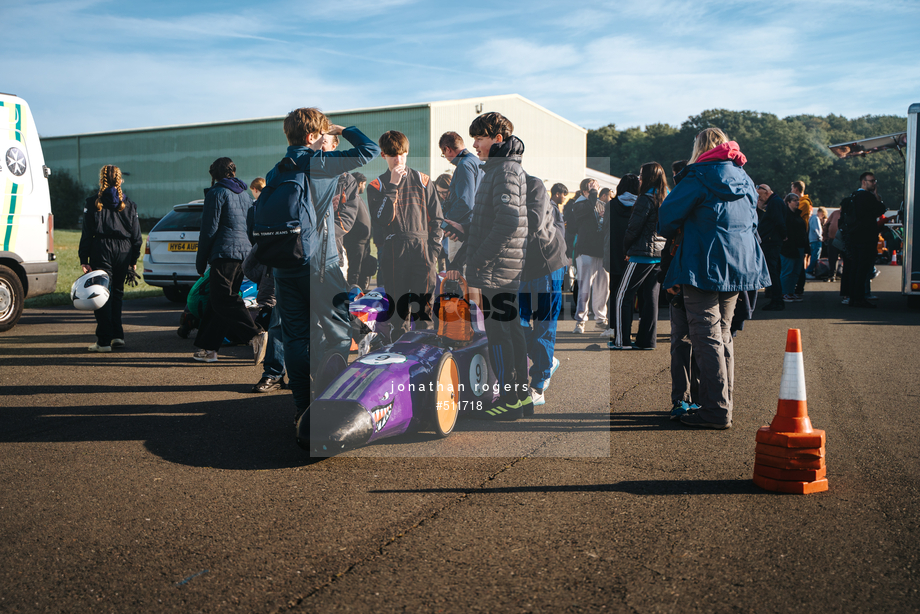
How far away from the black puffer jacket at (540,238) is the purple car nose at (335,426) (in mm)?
1709

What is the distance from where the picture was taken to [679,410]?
15.8ft

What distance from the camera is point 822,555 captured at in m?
2.76

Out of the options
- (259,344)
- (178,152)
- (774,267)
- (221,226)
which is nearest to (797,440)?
(259,344)

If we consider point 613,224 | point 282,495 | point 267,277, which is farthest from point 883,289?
point 282,495

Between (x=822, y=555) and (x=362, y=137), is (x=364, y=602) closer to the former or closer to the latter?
(x=822, y=555)

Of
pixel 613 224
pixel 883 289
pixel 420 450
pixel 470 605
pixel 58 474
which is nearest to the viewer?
pixel 470 605

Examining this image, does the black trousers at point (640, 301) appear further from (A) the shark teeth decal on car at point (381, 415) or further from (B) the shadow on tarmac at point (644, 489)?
(A) the shark teeth decal on car at point (381, 415)

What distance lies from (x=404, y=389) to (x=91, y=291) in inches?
174

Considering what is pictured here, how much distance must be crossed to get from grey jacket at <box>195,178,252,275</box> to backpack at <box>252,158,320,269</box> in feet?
7.43

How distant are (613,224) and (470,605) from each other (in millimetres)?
6178

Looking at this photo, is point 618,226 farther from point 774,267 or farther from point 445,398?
point 774,267

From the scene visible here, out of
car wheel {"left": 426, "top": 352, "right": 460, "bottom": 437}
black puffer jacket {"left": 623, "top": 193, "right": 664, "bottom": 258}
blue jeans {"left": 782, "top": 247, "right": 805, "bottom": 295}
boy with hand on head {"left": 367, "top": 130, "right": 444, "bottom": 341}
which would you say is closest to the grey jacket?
boy with hand on head {"left": 367, "top": 130, "right": 444, "bottom": 341}

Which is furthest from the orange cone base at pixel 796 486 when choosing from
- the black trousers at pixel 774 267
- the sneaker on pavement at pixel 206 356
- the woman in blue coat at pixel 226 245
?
the black trousers at pixel 774 267

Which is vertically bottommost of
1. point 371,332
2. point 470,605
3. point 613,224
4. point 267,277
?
point 470,605
